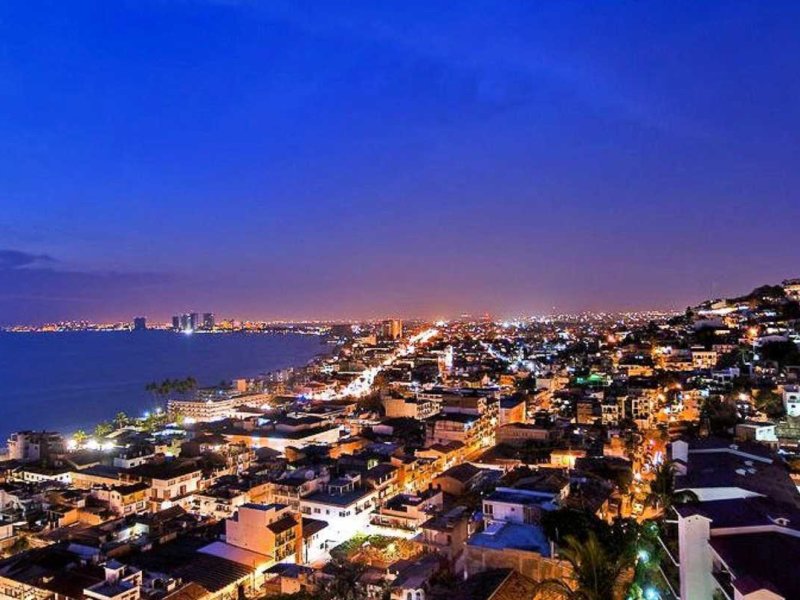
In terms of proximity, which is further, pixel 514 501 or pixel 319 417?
pixel 319 417

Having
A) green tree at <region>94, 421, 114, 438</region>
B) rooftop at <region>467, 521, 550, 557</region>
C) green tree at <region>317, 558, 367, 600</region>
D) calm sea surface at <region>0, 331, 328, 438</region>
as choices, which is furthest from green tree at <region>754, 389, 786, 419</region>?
calm sea surface at <region>0, 331, 328, 438</region>

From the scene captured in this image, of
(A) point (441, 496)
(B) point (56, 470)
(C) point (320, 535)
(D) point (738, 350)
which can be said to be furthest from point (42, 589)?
(D) point (738, 350)

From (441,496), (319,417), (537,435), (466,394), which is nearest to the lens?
(441,496)

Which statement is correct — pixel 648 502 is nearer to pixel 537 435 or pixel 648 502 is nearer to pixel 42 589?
pixel 537 435

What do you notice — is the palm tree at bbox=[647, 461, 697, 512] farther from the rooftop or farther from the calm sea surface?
the calm sea surface

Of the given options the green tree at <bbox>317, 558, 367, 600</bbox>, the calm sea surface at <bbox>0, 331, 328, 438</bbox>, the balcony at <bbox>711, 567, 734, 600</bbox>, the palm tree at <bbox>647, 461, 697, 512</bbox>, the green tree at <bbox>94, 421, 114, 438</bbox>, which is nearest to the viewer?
the balcony at <bbox>711, 567, 734, 600</bbox>

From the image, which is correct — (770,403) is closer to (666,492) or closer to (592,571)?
(666,492)

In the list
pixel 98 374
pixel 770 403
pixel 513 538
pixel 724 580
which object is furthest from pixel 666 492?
pixel 98 374

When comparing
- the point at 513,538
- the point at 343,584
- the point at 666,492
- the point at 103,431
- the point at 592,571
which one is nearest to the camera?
the point at 592,571
